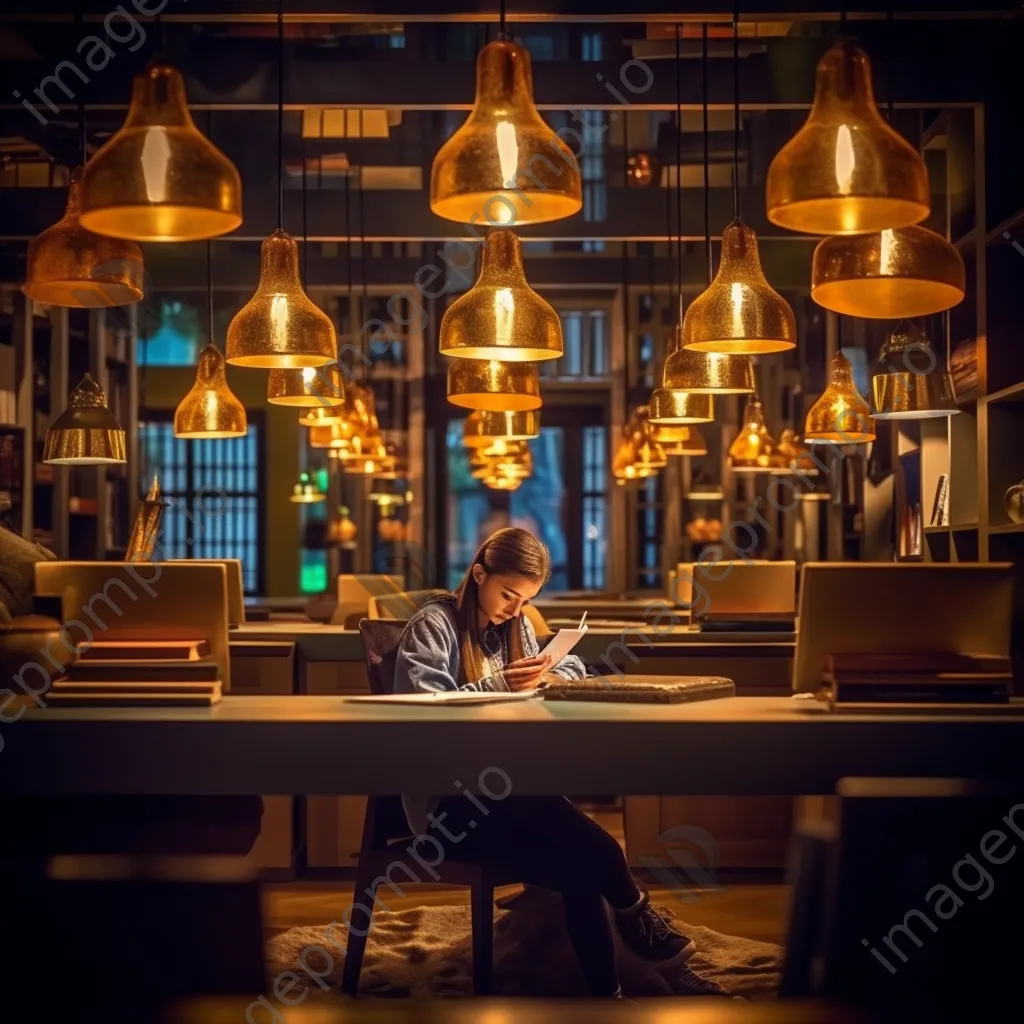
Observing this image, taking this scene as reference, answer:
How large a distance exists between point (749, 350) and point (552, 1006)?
2.07 meters

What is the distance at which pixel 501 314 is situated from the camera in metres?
3.64

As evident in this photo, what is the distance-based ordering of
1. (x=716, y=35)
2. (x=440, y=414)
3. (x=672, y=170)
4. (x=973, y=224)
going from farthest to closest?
(x=440, y=414)
(x=672, y=170)
(x=716, y=35)
(x=973, y=224)

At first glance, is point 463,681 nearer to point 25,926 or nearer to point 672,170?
point 25,926

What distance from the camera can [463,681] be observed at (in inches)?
157

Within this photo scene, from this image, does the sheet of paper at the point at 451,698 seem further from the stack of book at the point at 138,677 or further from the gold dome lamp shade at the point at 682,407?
the gold dome lamp shade at the point at 682,407

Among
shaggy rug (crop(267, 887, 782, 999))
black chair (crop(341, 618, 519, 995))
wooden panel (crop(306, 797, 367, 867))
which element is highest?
black chair (crop(341, 618, 519, 995))

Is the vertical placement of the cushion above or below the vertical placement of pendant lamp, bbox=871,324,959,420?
below

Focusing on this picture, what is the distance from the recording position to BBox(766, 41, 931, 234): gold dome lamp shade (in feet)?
9.23

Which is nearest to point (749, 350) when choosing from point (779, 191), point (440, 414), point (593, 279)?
point (779, 191)

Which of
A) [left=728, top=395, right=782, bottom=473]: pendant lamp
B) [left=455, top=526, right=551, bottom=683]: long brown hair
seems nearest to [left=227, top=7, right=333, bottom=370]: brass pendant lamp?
[left=455, top=526, right=551, bottom=683]: long brown hair

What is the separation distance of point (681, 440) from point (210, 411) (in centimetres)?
319

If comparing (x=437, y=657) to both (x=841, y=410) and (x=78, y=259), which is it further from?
(x=841, y=410)

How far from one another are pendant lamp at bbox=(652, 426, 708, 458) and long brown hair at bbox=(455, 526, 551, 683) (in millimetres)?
3386

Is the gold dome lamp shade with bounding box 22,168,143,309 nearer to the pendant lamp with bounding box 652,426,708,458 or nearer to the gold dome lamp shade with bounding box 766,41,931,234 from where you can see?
the gold dome lamp shade with bounding box 766,41,931,234
